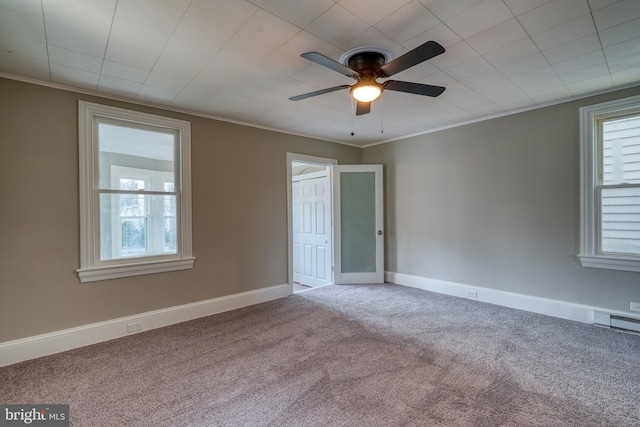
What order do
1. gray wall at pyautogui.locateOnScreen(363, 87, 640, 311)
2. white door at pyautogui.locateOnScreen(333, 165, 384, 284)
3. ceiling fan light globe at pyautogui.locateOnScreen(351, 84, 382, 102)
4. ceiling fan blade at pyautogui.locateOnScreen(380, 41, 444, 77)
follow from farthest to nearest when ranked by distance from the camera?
white door at pyautogui.locateOnScreen(333, 165, 384, 284) < gray wall at pyautogui.locateOnScreen(363, 87, 640, 311) < ceiling fan light globe at pyautogui.locateOnScreen(351, 84, 382, 102) < ceiling fan blade at pyautogui.locateOnScreen(380, 41, 444, 77)

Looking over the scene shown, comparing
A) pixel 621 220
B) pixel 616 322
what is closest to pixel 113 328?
pixel 616 322

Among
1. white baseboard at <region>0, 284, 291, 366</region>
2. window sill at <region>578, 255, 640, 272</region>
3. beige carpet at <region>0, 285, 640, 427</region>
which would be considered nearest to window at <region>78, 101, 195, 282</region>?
white baseboard at <region>0, 284, 291, 366</region>

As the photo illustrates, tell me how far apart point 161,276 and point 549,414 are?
3624 millimetres

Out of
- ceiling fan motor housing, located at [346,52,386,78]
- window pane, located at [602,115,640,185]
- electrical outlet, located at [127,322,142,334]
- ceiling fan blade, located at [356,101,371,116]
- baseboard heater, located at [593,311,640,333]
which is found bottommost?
electrical outlet, located at [127,322,142,334]

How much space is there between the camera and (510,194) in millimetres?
3742

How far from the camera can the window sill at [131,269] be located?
9.43 feet

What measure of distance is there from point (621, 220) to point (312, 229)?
414 cm

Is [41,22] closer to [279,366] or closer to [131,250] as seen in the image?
[131,250]

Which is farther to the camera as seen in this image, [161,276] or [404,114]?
[404,114]

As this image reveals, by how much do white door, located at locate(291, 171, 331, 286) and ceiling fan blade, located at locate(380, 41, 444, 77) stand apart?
128 inches

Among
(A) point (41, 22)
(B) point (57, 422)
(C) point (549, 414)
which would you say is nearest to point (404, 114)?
(C) point (549, 414)

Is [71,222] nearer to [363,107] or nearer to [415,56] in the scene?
[363,107]

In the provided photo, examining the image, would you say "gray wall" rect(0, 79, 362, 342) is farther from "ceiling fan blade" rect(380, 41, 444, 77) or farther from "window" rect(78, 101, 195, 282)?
"ceiling fan blade" rect(380, 41, 444, 77)

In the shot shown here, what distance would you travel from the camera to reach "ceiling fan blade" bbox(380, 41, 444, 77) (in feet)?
5.37
